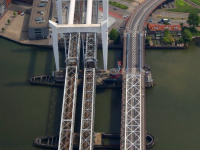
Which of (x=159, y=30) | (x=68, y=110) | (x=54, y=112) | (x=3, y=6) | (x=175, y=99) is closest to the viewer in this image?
(x=68, y=110)

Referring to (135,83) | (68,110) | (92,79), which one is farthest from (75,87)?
(135,83)

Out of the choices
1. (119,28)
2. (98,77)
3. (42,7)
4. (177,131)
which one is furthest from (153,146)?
(42,7)

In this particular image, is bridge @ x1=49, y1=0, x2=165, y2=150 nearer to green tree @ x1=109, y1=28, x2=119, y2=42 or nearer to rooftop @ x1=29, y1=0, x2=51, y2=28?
green tree @ x1=109, y1=28, x2=119, y2=42

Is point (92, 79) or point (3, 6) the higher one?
point (3, 6)

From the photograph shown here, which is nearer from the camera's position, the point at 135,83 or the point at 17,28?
the point at 135,83

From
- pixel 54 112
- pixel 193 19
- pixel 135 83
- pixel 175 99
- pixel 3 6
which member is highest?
pixel 3 6

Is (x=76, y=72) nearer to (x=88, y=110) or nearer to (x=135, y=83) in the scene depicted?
(x=88, y=110)

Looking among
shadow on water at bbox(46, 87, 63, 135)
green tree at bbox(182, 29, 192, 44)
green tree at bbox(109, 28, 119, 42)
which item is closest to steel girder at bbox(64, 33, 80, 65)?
shadow on water at bbox(46, 87, 63, 135)
